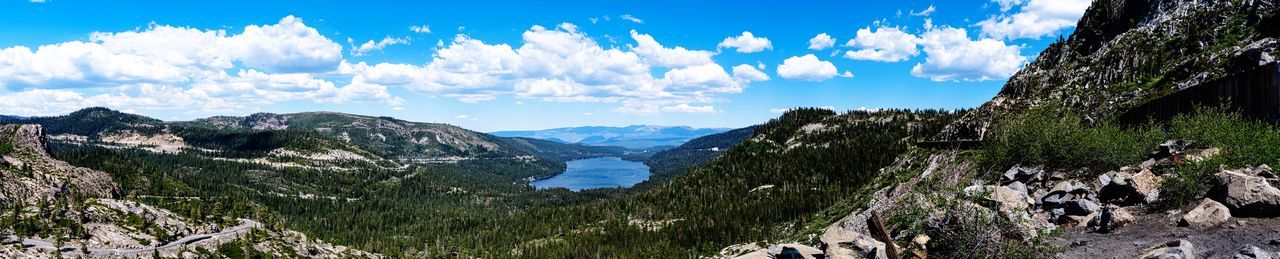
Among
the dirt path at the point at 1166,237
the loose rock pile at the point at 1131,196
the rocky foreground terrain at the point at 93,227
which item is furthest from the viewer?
the rocky foreground terrain at the point at 93,227

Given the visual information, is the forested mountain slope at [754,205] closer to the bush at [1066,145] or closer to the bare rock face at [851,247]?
the bush at [1066,145]

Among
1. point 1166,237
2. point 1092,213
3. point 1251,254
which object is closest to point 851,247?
point 1092,213

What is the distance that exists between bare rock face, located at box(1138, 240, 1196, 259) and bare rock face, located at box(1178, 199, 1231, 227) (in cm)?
260

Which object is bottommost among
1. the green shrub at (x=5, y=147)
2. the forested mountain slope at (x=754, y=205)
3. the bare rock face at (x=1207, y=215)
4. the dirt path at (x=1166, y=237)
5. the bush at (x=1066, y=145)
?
the forested mountain slope at (x=754, y=205)

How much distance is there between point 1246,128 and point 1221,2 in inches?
1727

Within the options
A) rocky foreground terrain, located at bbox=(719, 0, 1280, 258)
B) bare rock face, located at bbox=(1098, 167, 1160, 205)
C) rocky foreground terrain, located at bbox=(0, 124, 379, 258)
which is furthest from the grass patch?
rocky foreground terrain, located at bbox=(0, 124, 379, 258)

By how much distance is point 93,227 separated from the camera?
293ft

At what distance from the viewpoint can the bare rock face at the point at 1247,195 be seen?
17.3 metres

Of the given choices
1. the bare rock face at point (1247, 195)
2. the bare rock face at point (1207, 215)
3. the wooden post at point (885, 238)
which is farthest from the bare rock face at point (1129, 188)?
the wooden post at point (885, 238)

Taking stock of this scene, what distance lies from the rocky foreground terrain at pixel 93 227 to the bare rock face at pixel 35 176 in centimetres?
19

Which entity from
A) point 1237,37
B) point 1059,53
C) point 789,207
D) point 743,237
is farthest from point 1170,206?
point 789,207

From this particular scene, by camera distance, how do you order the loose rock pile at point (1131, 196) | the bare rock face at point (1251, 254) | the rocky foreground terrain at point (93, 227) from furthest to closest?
the rocky foreground terrain at point (93, 227)
the loose rock pile at point (1131, 196)
the bare rock face at point (1251, 254)

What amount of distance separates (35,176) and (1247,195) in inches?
7292

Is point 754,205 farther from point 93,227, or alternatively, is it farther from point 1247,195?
point 1247,195
